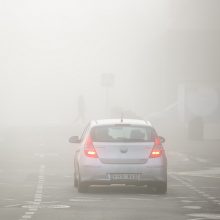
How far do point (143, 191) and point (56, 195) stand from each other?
1.90 m

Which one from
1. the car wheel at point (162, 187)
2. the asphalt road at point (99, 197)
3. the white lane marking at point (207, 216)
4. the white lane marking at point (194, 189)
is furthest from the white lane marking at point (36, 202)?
the white lane marking at point (194, 189)

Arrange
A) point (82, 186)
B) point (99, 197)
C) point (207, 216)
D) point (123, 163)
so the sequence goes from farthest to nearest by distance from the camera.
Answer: point (82, 186), point (123, 163), point (99, 197), point (207, 216)

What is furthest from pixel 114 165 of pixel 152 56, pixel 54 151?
pixel 152 56

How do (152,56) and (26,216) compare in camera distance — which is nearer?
(26,216)

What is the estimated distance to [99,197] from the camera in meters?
22.9

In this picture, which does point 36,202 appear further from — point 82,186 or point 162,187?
point 162,187

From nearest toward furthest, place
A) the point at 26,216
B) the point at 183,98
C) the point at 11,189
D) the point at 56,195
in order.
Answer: the point at 26,216 < the point at 56,195 < the point at 11,189 < the point at 183,98

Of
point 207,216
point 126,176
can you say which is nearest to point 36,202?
point 126,176

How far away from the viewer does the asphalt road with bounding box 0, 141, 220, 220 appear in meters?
19.3

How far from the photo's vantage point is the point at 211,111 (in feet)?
277

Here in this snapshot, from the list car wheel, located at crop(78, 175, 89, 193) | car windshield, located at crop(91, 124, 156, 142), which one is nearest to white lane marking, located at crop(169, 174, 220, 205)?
car windshield, located at crop(91, 124, 156, 142)

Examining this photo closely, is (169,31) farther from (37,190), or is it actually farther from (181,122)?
(37,190)

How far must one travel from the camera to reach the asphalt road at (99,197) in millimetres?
19328

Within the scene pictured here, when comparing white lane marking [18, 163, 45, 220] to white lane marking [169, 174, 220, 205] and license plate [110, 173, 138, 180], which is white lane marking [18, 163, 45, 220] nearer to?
license plate [110, 173, 138, 180]
